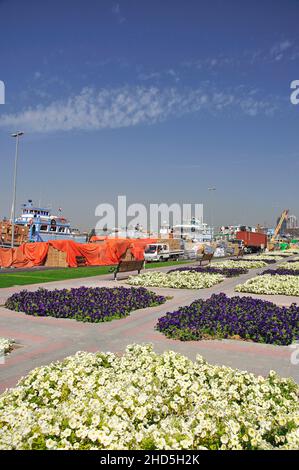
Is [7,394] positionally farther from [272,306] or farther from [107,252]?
[107,252]

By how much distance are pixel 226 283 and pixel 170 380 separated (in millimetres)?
14196

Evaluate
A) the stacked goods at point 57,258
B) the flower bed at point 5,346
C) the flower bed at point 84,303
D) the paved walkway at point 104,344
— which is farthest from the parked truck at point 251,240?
the flower bed at point 5,346

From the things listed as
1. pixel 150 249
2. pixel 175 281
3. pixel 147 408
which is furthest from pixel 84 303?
pixel 150 249

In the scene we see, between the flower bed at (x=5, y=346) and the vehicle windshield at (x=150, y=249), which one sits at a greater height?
the vehicle windshield at (x=150, y=249)

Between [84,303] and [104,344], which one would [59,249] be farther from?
[104,344]

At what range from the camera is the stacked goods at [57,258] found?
27000 millimetres

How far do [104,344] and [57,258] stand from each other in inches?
811

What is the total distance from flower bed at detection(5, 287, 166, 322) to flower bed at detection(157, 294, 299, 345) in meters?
1.74

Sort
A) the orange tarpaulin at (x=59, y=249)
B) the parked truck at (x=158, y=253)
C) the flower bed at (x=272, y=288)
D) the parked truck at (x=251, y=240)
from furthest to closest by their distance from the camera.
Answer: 1. the parked truck at (x=251, y=240)
2. the parked truck at (x=158, y=253)
3. the orange tarpaulin at (x=59, y=249)
4. the flower bed at (x=272, y=288)

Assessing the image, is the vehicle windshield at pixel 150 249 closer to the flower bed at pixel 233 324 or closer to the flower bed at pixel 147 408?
the flower bed at pixel 233 324

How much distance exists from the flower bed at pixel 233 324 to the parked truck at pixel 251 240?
153 feet

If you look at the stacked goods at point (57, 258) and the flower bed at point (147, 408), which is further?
the stacked goods at point (57, 258)

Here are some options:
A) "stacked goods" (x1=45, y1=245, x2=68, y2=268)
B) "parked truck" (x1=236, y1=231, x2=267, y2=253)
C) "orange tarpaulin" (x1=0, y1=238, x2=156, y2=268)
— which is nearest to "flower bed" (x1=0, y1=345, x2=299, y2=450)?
"stacked goods" (x1=45, y1=245, x2=68, y2=268)
